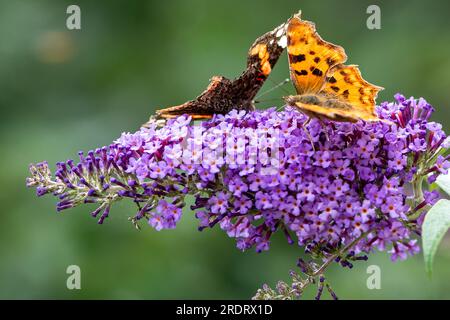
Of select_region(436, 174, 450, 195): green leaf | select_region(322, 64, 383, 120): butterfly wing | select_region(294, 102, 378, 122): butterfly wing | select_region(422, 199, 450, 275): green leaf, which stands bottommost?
select_region(422, 199, 450, 275): green leaf

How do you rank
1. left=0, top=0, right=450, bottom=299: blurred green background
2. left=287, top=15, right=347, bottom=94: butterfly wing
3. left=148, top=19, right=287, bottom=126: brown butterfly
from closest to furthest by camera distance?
left=287, top=15, right=347, bottom=94: butterfly wing → left=148, top=19, right=287, bottom=126: brown butterfly → left=0, top=0, right=450, bottom=299: blurred green background

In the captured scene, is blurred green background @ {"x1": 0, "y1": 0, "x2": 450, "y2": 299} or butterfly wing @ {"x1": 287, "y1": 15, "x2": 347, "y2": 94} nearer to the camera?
butterfly wing @ {"x1": 287, "y1": 15, "x2": 347, "y2": 94}

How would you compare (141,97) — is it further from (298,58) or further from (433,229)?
(433,229)

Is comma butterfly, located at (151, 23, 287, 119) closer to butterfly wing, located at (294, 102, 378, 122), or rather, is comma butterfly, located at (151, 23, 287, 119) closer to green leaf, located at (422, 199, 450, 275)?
butterfly wing, located at (294, 102, 378, 122)

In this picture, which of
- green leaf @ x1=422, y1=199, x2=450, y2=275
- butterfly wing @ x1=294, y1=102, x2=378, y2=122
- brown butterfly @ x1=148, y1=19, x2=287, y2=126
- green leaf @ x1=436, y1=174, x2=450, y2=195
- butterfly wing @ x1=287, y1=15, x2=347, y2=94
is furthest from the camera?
brown butterfly @ x1=148, y1=19, x2=287, y2=126

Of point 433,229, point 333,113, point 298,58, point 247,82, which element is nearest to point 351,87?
point 298,58

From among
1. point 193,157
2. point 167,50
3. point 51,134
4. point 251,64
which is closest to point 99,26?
point 167,50

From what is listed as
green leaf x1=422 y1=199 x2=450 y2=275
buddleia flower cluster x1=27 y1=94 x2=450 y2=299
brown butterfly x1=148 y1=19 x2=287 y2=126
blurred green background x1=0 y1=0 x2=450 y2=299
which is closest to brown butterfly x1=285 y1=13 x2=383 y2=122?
buddleia flower cluster x1=27 y1=94 x2=450 y2=299
